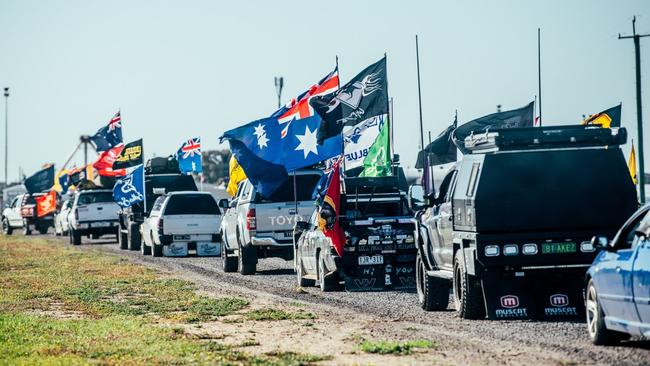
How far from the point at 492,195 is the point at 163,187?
30.4 metres

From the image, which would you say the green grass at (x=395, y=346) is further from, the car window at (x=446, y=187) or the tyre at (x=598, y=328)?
the car window at (x=446, y=187)

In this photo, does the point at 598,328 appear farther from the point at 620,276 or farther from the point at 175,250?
the point at 175,250

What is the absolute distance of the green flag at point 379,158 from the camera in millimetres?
28625

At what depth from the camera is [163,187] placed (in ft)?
151

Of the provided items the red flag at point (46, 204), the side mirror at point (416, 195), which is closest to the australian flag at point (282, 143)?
the side mirror at point (416, 195)

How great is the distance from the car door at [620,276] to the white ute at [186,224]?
86.3 feet

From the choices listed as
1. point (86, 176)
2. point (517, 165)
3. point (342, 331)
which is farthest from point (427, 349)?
Answer: point (86, 176)

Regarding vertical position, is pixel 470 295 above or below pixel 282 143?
below

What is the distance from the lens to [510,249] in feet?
53.9

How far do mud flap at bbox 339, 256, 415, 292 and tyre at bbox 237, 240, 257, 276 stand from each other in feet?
23.1

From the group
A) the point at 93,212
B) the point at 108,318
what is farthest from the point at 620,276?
the point at 93,212

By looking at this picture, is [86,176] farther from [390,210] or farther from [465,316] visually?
[465,316]

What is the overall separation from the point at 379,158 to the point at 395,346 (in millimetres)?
15219

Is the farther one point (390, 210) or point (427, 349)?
point (390, 210)
